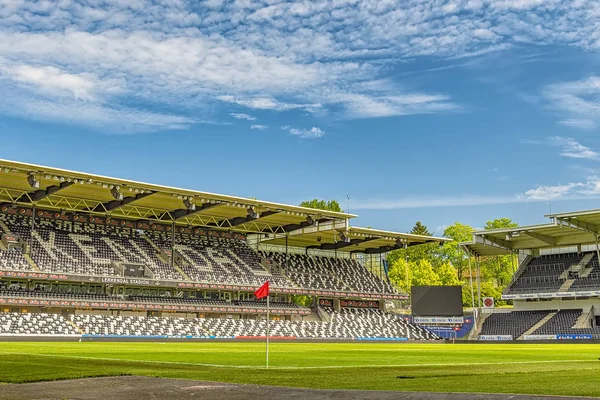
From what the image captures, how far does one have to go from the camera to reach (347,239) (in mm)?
76188

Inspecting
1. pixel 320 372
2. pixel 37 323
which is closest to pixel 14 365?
pixel 320 372

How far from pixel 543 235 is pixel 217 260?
→ 37.5m

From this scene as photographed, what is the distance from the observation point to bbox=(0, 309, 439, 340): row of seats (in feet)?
169

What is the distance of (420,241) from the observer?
8531 centimetres

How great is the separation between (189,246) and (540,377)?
58867 millimetres

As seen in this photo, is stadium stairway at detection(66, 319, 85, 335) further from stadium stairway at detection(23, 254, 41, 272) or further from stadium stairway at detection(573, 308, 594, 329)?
stadium stairway at detection(573, 308, 594, 329)

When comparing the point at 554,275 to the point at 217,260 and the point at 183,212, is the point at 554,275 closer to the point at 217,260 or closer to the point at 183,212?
the point at 217,260

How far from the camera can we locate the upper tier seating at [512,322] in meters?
A: 71.9

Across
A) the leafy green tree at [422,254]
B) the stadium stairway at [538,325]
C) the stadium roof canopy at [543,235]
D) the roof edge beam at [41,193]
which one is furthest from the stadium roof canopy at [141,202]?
the leafy green tree at [422,254]

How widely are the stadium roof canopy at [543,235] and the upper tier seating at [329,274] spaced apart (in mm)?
13293

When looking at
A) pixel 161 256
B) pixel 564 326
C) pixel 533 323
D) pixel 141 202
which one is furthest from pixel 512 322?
pixel 141 202

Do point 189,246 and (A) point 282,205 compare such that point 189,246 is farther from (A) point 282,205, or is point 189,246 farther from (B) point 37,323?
(B) point 37,323

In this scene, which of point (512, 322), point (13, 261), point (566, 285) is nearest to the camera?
point (13, 261)

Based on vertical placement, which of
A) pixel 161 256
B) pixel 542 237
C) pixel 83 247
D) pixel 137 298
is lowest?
pixel 137 298
